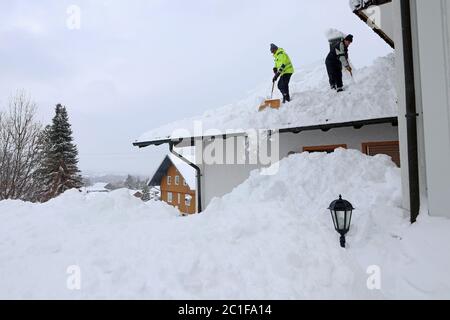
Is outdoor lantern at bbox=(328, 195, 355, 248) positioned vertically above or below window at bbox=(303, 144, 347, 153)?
below

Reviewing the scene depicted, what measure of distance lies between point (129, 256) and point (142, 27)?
62.4ft

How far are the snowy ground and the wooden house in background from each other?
1935 cm

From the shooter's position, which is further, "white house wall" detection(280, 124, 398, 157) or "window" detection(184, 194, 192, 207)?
"window" detection(184, 194, 192, 207)

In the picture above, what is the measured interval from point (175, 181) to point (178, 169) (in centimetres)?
246

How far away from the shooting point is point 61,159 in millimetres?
24453

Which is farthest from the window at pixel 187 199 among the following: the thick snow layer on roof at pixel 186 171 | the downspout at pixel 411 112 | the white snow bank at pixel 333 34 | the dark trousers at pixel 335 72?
the downspout at pixel 411 112

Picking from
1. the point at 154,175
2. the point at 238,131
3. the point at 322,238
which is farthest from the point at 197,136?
the point at 154,175

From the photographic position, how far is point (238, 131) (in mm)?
7582

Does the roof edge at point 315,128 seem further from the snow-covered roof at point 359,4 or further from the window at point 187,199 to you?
the window at point 187,199

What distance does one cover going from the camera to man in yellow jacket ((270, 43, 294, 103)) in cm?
885

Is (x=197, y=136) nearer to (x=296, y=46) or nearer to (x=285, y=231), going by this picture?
(x=285, y=231)

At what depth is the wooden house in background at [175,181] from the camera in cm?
2544

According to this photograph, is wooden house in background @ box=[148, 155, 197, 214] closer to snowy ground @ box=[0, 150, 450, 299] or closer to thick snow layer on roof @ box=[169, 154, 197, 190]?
thick snow layer on roof @ box=[169, 154, 197, 190]

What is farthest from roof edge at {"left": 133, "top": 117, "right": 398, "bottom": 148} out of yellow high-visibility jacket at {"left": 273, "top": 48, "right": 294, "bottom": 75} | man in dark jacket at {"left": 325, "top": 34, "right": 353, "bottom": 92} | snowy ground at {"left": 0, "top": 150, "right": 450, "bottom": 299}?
yellow high-visibility jacket at {"left": 273, "top": 48, "right": 294, "bottom": 75}
